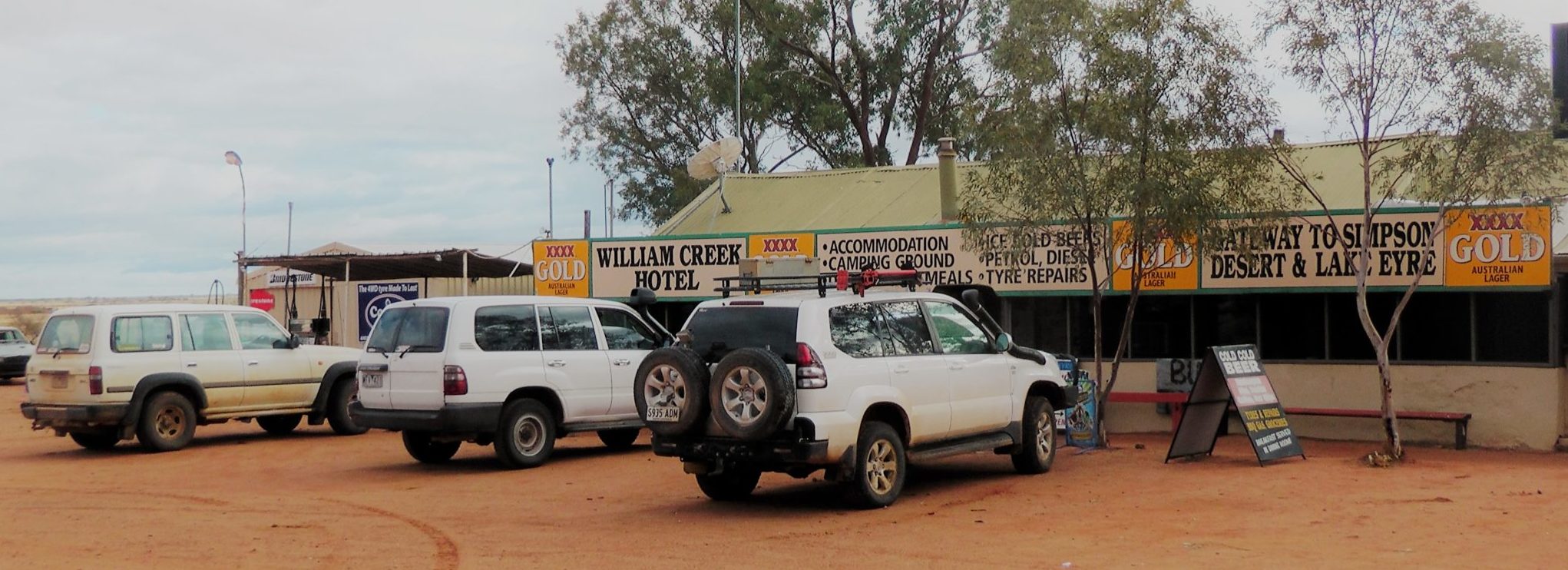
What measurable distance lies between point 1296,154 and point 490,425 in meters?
11.2

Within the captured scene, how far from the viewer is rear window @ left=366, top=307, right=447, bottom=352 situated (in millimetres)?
14094

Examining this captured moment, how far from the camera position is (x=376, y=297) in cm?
2469

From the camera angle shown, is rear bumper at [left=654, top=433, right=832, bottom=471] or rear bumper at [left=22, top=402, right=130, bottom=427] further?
rear bumper at [left=22, top=402, right=130, bottom=427]

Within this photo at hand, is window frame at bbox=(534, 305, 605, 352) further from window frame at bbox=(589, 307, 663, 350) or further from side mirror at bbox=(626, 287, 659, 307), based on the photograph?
side mirror at bbox=(626, 287, 659, 307)

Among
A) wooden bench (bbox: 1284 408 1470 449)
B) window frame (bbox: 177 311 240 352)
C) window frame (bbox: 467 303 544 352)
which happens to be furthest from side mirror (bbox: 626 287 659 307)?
wooden bench (bbox: 1284 408 1470 449)

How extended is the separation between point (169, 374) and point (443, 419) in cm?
472

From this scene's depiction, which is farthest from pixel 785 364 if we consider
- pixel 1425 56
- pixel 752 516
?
pixel 1425 56

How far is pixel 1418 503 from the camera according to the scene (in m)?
11.1

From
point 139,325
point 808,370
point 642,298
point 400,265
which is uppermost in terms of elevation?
point 400,265

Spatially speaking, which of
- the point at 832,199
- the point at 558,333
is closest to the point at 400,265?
the point at 832,199

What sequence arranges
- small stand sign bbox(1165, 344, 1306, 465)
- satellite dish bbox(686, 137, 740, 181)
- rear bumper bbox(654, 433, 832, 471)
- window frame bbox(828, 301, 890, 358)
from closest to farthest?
rear bumper bbox(654, 433, 832, 471)
window frame bbox(828, 301, 890, 358)
small stand sign bbox(1165, 344, 1306, 465)
satellite dish bbox(686, 137, 740, 181)

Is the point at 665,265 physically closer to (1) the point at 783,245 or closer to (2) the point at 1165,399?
(1) the point at 783,245

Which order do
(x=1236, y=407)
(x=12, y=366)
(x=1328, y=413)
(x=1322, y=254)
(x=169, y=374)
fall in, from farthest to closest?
(x=12, y=366), (x=169, y=374), (x=1322, y=254), (x=1328, y=413), (x=1236, y=407)

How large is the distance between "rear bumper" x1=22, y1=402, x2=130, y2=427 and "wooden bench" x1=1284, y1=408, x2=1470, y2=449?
499 inches
